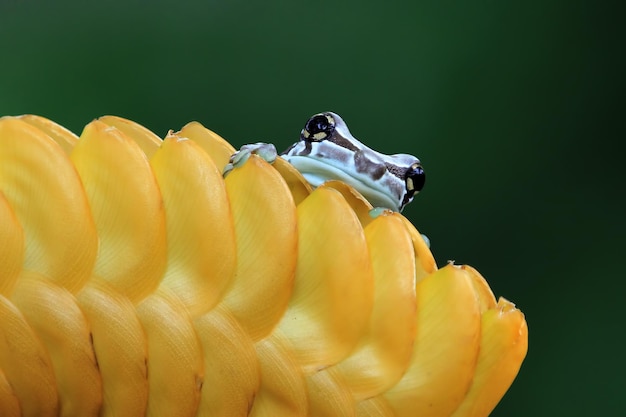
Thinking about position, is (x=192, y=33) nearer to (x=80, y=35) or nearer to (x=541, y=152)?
(x=80, y=35)

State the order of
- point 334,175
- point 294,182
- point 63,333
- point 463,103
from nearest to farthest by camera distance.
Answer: point 63,333, point 294,182, point 334,175, point 463,103

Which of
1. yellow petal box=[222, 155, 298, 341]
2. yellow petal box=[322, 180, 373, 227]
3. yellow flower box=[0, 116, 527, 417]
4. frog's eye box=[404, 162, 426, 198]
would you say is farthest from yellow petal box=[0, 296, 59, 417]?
frog's eye box=[404, 162, 426, 198]

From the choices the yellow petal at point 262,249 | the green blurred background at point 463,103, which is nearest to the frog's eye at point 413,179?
the yellow petal at point 262,249

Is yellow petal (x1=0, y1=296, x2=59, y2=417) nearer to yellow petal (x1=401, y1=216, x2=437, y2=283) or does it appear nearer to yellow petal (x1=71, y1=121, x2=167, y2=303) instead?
yellow petal (x1=71, y1=121, x2=167, y2=303)

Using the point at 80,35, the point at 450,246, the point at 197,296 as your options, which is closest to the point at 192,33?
the point at 80,35

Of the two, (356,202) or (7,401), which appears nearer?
(7,401)

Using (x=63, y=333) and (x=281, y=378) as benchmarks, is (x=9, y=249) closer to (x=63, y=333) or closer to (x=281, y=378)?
(x=63, y=333)

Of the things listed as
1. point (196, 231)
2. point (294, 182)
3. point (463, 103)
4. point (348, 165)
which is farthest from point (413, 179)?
point (463, 103)
